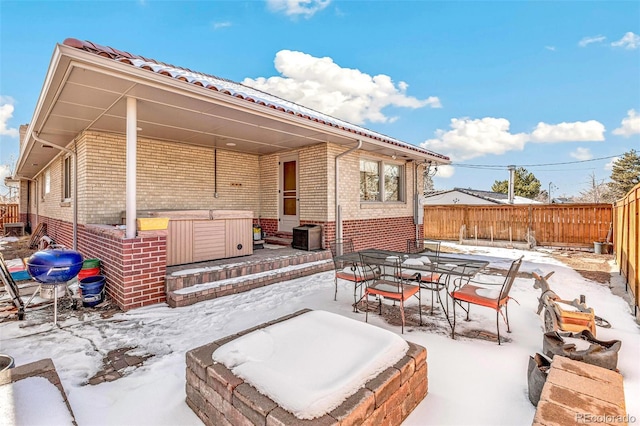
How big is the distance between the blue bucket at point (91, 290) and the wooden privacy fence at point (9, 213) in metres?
19.8

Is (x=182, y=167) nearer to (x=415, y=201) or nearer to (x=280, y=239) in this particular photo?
(x=280, y=239)

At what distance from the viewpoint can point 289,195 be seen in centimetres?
805

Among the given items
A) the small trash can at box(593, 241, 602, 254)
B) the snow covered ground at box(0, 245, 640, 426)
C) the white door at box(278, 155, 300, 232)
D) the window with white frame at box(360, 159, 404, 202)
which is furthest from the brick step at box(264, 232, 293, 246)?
the small trash can at box(593, 241, 602, 254)

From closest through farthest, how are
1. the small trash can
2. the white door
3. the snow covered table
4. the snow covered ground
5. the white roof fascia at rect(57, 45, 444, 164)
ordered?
the snow covered table < the snow covered ground < the white roof fascia at rect(57, 45, 444, 164) < the white door < the small trash can

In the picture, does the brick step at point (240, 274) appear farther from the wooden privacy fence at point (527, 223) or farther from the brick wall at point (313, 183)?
the wooden privacy fence at point (527, 223)

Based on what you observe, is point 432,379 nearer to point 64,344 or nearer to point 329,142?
point 64,344

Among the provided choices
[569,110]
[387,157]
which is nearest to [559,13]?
[387,157]

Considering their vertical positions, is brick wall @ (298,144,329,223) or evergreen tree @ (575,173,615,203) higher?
evergreen tree @ (575,173,615,203)

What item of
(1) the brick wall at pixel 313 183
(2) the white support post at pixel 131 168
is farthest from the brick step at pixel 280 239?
(2) the white support post at pixel 131 168

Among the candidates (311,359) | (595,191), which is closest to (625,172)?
(595,191)

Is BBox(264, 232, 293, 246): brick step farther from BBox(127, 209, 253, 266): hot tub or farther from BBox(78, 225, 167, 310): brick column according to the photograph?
BBox(78, 225, 167, 310): brick column

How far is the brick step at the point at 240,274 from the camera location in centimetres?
439

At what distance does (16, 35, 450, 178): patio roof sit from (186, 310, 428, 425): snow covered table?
326cm

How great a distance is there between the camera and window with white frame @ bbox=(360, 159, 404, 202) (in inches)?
324
